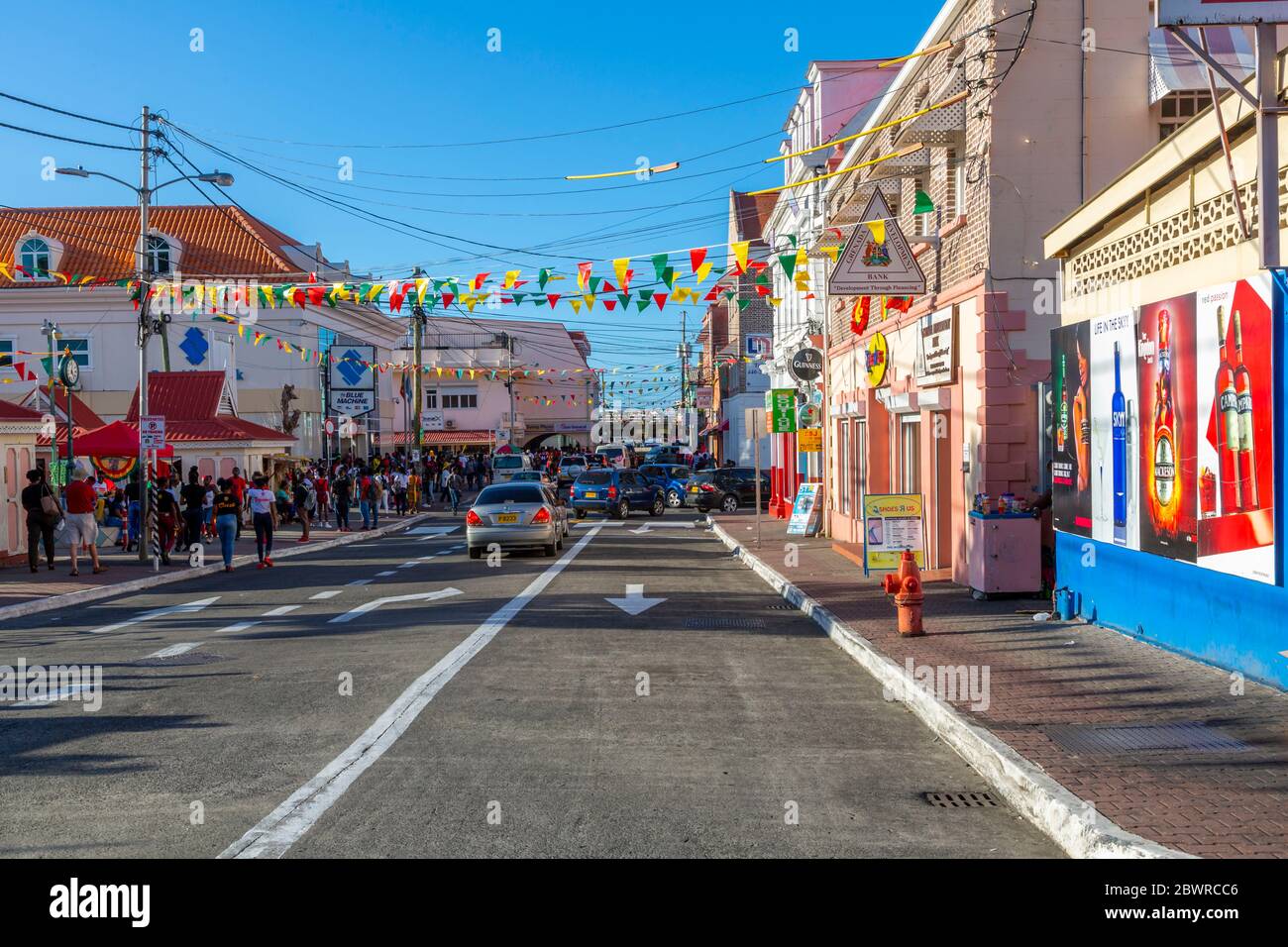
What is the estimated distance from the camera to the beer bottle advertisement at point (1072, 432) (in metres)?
14.1

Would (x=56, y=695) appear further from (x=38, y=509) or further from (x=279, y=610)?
(x=38, y=509)

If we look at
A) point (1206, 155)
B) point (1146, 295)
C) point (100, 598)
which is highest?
point (1206, 155)

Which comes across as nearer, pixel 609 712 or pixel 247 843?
pixel 247 843

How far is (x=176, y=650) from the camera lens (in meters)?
13.5

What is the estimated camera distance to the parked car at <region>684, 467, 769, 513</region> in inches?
1841

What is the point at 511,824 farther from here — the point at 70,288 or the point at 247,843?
the point at 70,288

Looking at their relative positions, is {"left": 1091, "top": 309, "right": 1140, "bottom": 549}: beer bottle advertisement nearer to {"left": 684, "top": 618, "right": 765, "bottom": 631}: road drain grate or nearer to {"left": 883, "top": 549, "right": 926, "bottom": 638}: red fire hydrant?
{"left": 883, "top": 549, "right": 926, "bottom": 638}: red fire hydrant

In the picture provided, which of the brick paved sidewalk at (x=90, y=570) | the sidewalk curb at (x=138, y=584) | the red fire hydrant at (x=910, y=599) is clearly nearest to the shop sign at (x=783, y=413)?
the sidewalk curb at (x=138, y=584)

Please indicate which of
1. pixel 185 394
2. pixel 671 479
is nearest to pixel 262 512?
pixel 185 394

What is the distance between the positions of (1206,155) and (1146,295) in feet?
6.26

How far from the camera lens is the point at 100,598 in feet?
67.2

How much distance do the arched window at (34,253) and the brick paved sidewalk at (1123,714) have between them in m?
45.3
